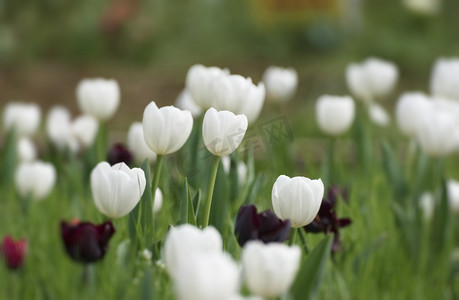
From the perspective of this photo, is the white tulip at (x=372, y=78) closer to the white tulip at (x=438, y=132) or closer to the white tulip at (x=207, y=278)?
the white tulip at (x=438, y=132)

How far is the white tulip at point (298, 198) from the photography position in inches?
45.6

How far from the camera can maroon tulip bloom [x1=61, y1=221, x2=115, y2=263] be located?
59.5 inches

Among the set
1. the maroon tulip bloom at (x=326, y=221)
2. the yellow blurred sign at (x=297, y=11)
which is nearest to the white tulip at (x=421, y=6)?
the yellow blurred sign at (x=297, y=11)

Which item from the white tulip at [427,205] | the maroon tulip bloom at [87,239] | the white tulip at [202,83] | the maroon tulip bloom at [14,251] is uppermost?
the white tulip at [202,83]

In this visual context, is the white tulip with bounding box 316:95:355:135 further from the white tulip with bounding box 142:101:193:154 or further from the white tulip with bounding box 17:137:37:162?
the white tulip with bounding box 17:137:37:162

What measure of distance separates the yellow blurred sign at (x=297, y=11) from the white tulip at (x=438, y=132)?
5.17 m

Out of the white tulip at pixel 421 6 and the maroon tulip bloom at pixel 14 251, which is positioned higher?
the white tulip at pixel 421 6

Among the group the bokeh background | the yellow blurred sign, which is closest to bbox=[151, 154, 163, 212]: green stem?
the bokeh background

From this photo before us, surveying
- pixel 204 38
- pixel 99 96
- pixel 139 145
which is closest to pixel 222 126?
pixel 139 145

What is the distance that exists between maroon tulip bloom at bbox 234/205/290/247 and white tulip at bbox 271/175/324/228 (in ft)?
0.08

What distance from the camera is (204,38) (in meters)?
7.26

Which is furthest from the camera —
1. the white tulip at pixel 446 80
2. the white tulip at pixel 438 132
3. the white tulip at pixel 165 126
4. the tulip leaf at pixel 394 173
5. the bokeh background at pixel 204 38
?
the bokeh background at pixel 204 38

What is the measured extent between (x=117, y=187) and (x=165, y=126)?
0.45 ft

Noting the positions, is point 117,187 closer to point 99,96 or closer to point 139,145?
point 139,145
